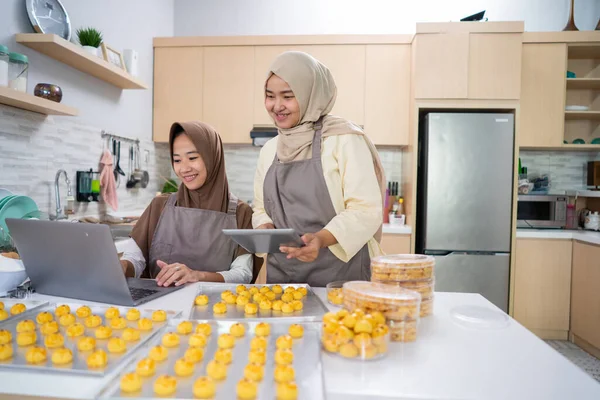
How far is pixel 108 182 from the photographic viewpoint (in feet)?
10.2

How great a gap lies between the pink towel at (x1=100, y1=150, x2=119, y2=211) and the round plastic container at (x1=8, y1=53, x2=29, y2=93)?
1027 millimetres

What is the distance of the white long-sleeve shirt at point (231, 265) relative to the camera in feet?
5.65

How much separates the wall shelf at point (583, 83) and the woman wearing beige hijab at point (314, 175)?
294cm

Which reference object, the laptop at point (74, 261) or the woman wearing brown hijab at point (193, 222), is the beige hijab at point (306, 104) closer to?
the woman wearing brown hijab at point (193, 222)

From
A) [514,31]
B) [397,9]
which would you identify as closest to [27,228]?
[514,31]

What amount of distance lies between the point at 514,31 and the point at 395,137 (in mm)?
1255

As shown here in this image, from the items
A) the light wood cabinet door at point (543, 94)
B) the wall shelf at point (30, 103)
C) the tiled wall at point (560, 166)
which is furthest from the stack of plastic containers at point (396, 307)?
the tiled wall at point (560, 166)

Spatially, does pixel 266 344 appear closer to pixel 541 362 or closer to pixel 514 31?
pixel 541 362

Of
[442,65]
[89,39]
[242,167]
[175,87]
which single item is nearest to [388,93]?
[442,65]

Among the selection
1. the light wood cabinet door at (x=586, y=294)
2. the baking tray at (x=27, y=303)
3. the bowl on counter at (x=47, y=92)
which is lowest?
the light wood cabinet door at (x=586, y=294)

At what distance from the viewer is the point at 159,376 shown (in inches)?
29.4

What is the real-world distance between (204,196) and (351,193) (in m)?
0.70

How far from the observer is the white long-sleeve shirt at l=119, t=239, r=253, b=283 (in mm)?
1721

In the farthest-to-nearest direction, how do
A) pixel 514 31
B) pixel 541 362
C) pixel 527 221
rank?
1. pixel 527 221
2. pixel 514 31
3. pixel 541 362
